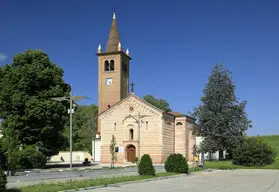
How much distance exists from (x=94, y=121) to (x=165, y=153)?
113 ft

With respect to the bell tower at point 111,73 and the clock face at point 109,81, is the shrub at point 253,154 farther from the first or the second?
the clock face at point 109,81

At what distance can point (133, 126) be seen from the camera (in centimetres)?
5728

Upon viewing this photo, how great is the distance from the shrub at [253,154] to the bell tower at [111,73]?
85.1 ft

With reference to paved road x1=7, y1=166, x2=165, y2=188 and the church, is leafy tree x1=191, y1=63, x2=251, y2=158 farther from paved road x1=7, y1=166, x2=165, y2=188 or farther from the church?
paved road x1=7, y1=166, x2=165, y2=188

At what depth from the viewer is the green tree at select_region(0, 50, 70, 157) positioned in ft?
125

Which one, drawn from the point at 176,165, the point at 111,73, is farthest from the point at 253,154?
the point at 111,73

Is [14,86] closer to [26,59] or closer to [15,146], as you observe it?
[26,59]

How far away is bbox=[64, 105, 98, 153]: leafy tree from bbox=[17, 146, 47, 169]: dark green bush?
43.9 meters

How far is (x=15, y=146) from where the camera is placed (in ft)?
94.7

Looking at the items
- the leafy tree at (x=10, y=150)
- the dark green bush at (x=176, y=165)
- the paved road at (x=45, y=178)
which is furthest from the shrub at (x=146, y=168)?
the leafy tree at (x=10, y=150)

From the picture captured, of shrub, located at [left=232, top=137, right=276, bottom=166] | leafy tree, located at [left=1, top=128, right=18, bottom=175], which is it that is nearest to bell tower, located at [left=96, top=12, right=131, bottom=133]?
shrub, located at [left=232, top=137, right=276, bottom=166]

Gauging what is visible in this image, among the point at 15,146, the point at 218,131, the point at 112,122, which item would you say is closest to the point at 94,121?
the point at 112,122

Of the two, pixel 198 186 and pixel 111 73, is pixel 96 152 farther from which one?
pixel 198 186

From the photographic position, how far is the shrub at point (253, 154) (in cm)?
4284
